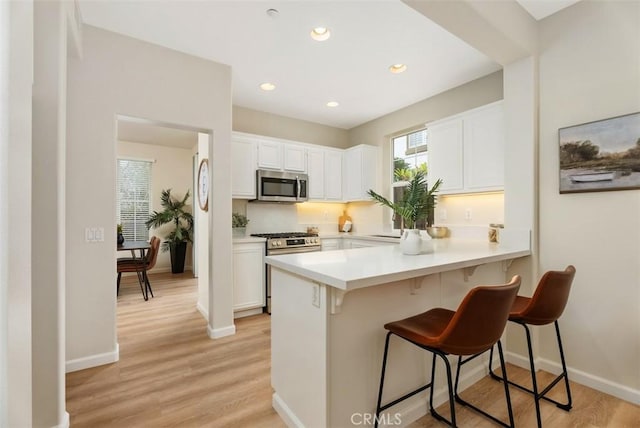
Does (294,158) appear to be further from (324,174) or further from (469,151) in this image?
(469,151)

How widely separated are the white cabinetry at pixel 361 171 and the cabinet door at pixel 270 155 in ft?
4.01

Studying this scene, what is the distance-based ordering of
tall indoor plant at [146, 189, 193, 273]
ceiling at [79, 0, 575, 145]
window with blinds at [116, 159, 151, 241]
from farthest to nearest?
1. tall indoor plant at [146, 189, 193, 273]
2. window with blinds at [116, 159, 151, 241]
3. ceiling at [79, 0, 575, 145]

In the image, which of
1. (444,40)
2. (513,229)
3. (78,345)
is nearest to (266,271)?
(78,345)

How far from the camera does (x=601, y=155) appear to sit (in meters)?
2.12

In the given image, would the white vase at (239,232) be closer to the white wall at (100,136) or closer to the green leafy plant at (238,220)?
the green leafy plant at (238,220)

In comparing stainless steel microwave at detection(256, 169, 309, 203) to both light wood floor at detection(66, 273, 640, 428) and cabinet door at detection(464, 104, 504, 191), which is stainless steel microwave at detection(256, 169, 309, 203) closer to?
light wood floor at detection(66, 273, 640, 428)

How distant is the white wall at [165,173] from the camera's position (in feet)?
20.6

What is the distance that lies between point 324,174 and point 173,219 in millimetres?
3726

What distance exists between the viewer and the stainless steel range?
3.77 m

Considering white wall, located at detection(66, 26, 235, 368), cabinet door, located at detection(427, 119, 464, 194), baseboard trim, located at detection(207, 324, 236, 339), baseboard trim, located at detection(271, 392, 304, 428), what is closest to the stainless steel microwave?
white wall, located at detection(66, 26, 235, 368)

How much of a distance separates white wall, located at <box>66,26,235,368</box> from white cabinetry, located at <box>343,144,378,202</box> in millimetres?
2562

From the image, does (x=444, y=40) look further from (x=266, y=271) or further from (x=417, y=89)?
(x=266, y=271)

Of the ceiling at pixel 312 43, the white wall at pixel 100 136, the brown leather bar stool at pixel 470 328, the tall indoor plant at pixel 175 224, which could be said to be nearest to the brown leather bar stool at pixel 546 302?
the brown leather bar stool at pixel 470 328

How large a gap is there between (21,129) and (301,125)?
4694 mm
